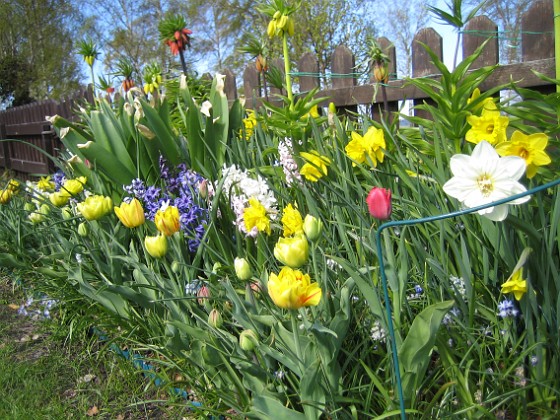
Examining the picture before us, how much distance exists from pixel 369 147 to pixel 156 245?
654mm

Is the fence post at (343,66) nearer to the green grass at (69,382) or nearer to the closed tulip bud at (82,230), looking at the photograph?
the closed tulip bud at (82,230)

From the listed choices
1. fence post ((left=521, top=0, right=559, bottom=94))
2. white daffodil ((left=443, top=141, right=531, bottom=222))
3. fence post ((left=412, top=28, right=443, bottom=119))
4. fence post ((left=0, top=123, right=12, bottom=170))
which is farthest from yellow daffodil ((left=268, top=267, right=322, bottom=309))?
fence post ((left=0, top=123, right=12, bottom=170))

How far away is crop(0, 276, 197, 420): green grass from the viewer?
1566mm

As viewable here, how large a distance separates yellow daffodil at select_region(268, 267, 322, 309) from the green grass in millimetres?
551

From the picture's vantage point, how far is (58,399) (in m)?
1.69

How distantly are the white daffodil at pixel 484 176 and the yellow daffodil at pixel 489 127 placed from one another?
Result: 0.24 metres

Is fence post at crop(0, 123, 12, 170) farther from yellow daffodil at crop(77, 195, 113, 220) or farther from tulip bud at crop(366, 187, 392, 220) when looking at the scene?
tulip bud at crop(366, 187, 392, 220)

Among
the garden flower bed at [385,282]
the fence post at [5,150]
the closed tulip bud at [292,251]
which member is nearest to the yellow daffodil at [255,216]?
the garden flower bed at [385,282]

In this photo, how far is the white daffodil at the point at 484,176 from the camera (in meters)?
0.97

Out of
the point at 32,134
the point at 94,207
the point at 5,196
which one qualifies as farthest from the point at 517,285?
the point at 32,134

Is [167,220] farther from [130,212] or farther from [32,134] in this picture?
[32,134]

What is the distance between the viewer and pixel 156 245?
1419 mm

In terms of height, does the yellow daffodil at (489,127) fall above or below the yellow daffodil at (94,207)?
above

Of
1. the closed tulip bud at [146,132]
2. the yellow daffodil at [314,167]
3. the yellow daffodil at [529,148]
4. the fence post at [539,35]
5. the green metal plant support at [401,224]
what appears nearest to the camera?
the green metal plant support at [401,224]
